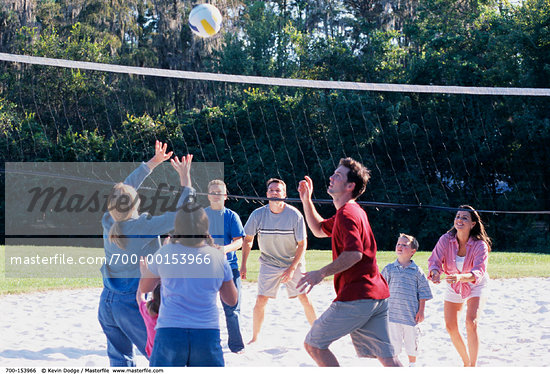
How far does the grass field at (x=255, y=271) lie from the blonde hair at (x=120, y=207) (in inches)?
226

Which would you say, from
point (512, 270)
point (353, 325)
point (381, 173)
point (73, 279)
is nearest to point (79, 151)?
point (381, 173)

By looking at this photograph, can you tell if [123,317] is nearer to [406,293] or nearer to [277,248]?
[406,293]

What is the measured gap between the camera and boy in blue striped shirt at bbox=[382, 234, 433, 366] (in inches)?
184

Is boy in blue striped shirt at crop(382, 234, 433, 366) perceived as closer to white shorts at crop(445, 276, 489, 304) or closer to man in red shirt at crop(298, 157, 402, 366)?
white shorts at crop(445, 276, 489, 304)

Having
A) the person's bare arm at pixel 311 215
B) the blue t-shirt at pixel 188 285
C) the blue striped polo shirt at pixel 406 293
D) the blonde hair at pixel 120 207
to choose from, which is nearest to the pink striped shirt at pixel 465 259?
the blue striped polo shirt at pixel 406 293

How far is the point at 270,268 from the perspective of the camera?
578 centimetres

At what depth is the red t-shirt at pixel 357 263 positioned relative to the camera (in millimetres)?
3625

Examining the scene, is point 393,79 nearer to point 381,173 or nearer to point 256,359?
point 381,173

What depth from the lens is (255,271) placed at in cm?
1145

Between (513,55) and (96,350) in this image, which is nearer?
(96,350)

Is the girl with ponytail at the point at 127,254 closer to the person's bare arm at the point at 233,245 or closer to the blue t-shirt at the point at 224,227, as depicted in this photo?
the person's bare arm at the point at 233,245

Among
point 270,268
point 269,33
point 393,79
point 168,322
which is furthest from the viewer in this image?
point 269,33

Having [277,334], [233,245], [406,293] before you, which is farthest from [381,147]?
[406,293]

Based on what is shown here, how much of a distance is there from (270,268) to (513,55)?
17326 millimetres
